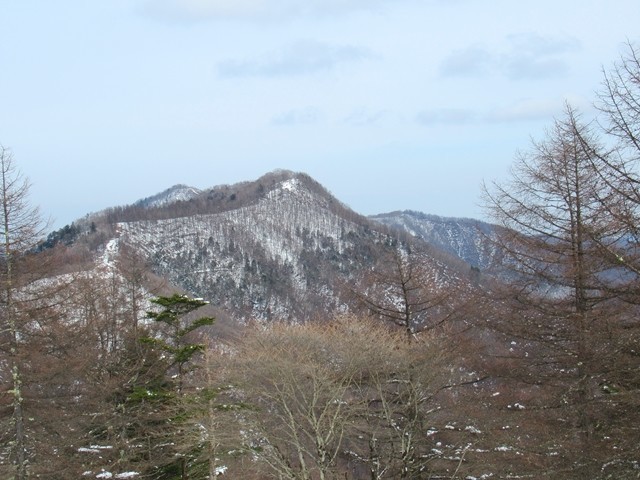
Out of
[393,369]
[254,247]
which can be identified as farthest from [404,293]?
[254,247]

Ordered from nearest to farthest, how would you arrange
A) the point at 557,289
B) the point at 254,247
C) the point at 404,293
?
the point at 557,289 < the point at 404,293 < the point at 254,247

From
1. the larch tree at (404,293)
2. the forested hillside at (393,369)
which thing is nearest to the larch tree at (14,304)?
the forested hillside at (393,369)

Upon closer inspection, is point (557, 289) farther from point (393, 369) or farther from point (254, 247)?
point (254, 247)

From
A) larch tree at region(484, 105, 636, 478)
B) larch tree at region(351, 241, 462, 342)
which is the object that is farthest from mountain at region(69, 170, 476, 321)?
larch tree at region(484, 105, 636, 478)

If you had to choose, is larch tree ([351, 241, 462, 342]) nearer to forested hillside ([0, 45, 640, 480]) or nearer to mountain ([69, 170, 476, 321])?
forested hillside ([0, 45, 640, 480])

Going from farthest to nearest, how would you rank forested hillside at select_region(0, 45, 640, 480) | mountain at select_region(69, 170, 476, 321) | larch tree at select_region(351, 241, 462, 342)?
mountain at select_region(69, 170, 476, 321), larch tree at select_region(351, 241, 462, 342), forested hillside at select_region(0, 45, 640, 480)

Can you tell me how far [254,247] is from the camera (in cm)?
16138

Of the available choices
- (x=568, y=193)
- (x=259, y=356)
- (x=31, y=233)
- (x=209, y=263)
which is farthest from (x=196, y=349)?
(x=209, y=263)

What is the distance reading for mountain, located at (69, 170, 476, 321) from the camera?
137 meters

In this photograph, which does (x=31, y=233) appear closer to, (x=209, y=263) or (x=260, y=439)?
(x=260, y=439)

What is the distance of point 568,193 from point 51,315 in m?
11.1

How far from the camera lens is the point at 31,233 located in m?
13.6

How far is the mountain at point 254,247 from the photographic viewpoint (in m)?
137

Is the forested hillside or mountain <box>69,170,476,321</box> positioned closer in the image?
the forested hillside
